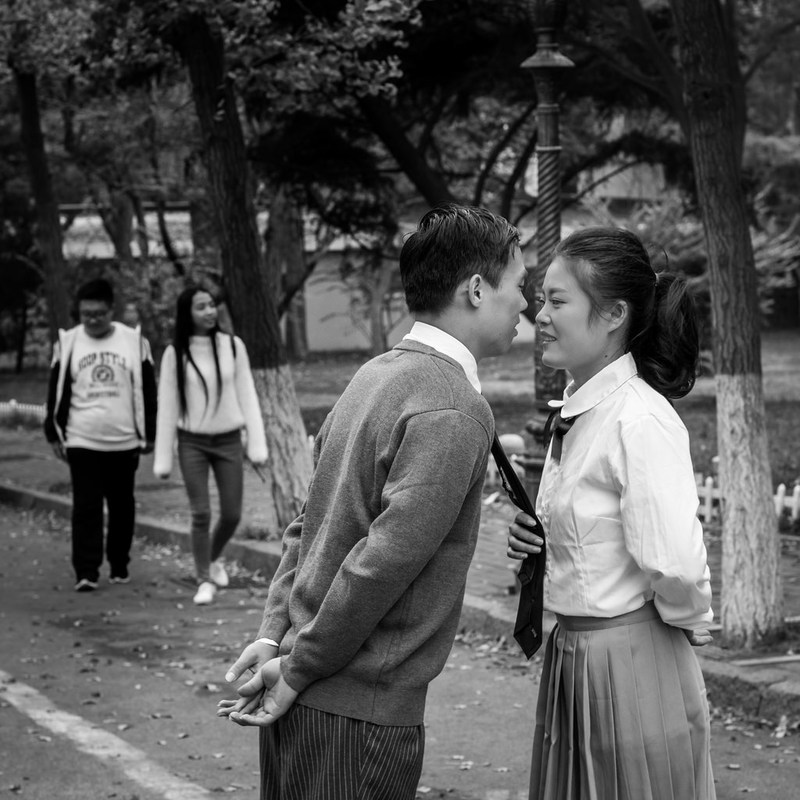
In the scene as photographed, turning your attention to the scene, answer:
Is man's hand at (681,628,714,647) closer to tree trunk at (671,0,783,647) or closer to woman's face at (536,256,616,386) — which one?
woman's face at (536,256,616,386)

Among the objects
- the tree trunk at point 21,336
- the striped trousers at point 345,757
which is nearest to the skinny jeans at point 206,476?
the striped trousers at point 345,757

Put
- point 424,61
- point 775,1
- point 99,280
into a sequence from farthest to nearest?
point 775,1, point 424,61, point 99,280

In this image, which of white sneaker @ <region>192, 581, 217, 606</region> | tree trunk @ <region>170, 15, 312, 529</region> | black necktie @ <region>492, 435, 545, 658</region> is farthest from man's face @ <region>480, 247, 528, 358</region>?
tree trunk @ <region>170, 15, 312, 529</region>

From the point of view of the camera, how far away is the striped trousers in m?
2.67

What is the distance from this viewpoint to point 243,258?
10578 mm

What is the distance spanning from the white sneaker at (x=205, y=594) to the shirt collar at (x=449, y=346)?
6078mm

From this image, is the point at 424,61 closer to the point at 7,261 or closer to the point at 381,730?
the point at 381,730

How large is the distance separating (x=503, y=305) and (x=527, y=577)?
59 cm

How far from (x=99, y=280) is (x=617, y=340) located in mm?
6496

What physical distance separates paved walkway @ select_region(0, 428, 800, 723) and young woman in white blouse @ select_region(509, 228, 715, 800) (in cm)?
301

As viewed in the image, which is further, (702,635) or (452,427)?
(702,635)

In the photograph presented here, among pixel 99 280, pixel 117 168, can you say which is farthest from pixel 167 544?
pixel 117 168

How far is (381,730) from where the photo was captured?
2670mm

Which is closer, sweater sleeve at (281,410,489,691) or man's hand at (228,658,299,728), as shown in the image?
sweater sleeve at (281,410,489,691)
